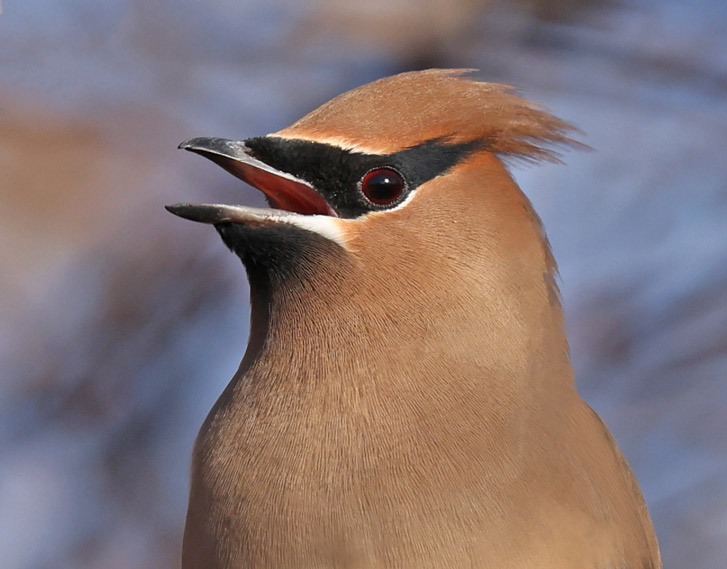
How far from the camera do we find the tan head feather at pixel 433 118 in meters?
2.25

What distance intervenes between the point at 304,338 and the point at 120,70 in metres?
2.18

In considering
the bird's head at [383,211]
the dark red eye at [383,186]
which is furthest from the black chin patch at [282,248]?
the dark red eye at [383,186]

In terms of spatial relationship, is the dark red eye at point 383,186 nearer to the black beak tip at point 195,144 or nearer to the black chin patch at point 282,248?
the black chin patch at point 282,248

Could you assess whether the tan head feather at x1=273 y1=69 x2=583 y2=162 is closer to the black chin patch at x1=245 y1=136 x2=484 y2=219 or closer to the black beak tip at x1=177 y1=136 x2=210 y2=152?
the black chin patch at x1=245 y1=136 x2=484 y2=219

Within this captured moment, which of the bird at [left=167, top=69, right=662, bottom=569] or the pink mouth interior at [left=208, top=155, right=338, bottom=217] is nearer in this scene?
the bird at [left=167, top=69, right=662, bottom=569]

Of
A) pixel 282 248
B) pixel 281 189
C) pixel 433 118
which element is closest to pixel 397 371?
pixel 282 248

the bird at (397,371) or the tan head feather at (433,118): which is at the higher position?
the tan head feather at (433,118)

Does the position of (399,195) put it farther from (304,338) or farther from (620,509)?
(620,509)

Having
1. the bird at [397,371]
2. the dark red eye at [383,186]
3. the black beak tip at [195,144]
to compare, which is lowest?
the bird at [397,371]

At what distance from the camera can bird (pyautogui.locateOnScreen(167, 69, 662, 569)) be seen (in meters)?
2.05

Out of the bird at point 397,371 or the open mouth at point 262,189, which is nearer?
the bird at point 397,371

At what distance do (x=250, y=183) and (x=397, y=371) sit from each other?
53 cm

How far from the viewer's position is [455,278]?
2273 mm

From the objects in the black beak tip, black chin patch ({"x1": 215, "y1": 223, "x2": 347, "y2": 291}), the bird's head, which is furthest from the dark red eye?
the black beak tip
